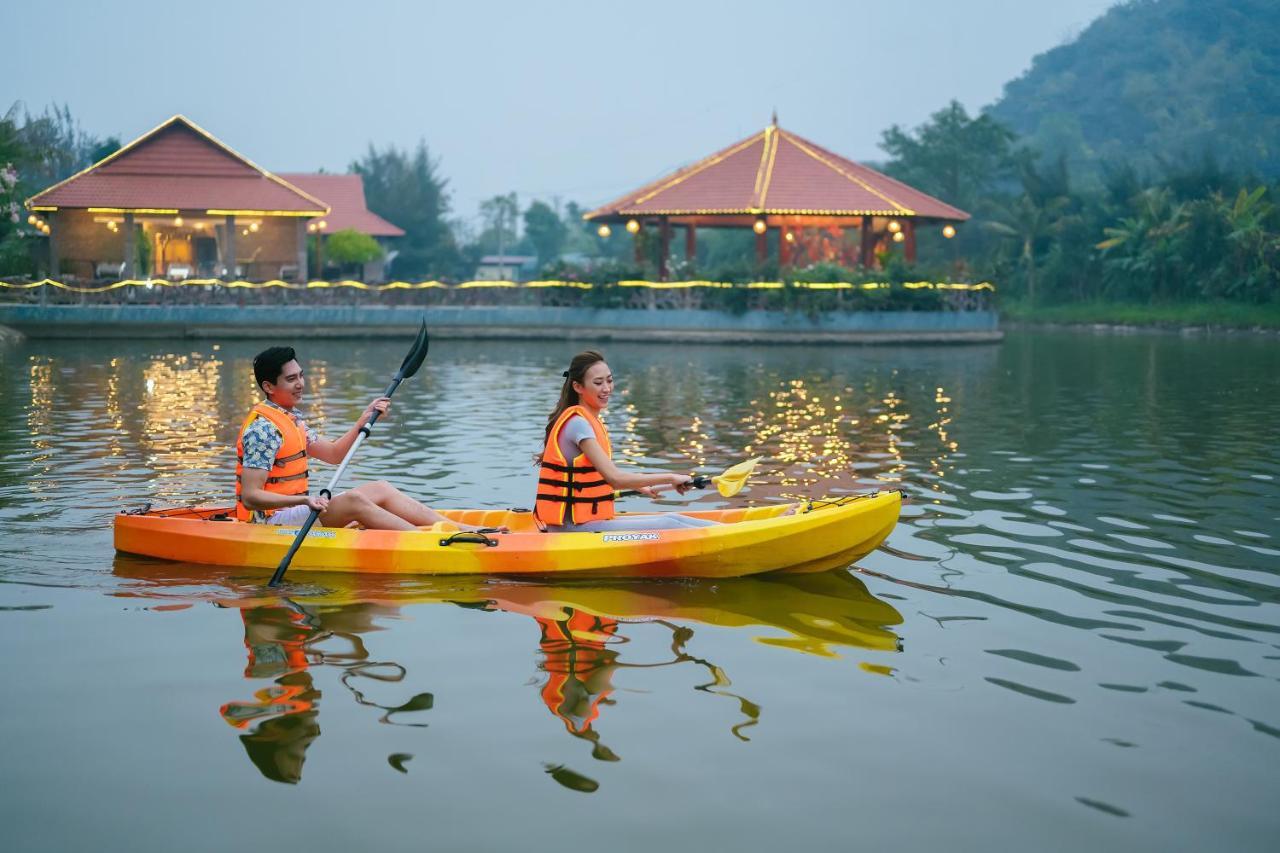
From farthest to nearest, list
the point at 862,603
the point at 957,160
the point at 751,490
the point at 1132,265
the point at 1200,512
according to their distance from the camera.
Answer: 1. the point at 957,160
2. the point at 1132,265
3. the point at 751,490
4. the point at 1200,512
5. the point at 862,603

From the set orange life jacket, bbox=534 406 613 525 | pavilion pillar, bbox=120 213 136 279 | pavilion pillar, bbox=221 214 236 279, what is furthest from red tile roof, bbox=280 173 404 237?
orange life jacket, bbox=534 406 613 525

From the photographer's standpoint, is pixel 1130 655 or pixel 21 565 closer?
pixel 1130 655

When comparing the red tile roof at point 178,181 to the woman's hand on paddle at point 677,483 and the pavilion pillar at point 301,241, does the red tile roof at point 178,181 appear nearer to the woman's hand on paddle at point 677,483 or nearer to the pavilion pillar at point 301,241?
the pavilion pillar at point 301,241

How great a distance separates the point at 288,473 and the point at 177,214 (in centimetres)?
3439

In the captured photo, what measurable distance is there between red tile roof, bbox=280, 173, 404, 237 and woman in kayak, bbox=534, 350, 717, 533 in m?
45.4

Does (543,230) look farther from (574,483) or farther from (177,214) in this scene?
(574,483)

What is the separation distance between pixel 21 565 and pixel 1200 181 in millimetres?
48592

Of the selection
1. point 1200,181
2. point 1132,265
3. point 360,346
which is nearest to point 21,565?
point 360,346

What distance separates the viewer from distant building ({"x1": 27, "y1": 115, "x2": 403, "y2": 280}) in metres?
38.7

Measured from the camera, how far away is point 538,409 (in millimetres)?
18016

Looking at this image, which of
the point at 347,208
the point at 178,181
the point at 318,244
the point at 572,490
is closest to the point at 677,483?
the point at 572,490

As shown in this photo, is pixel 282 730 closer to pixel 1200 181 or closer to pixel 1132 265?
pixel 1132 265

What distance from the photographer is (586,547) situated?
25.4 feet

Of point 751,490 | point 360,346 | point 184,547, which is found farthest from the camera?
point 360,346
